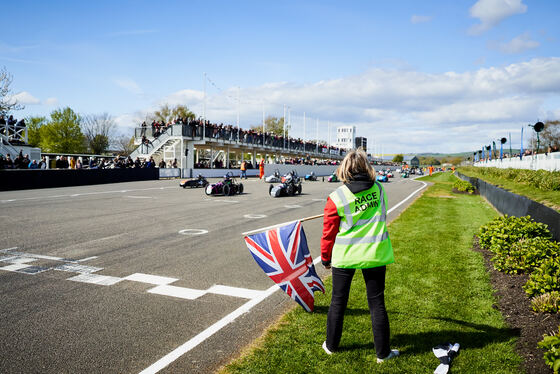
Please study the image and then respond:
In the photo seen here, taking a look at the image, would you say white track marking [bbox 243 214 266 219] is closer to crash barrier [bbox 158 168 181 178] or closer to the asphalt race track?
the asphalt race track

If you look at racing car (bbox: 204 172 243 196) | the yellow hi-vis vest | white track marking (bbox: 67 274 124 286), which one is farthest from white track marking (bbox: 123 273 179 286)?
racing car (bbox: 204 172 243 196)

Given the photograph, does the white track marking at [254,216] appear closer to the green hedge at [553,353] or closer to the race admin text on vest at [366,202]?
the race admin text on vest at [366,202]

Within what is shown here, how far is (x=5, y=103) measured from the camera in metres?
33.6

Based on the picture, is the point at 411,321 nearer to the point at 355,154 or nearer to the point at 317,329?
the point at 317,329

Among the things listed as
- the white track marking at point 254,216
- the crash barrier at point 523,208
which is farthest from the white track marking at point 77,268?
the crash barrier at point 523,208

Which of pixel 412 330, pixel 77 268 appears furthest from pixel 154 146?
pixel 412 330

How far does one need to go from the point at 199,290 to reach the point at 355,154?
312cm

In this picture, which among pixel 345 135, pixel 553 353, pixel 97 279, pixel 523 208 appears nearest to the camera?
pixel 553 353

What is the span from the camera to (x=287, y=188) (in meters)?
20.7

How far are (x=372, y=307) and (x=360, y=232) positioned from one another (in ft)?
2.24

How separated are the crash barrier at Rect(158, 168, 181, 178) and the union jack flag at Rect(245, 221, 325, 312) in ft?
108

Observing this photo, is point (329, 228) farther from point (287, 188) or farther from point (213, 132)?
point (213, 132)

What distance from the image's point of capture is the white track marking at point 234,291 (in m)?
5.57

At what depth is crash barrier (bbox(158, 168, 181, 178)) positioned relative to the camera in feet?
119
